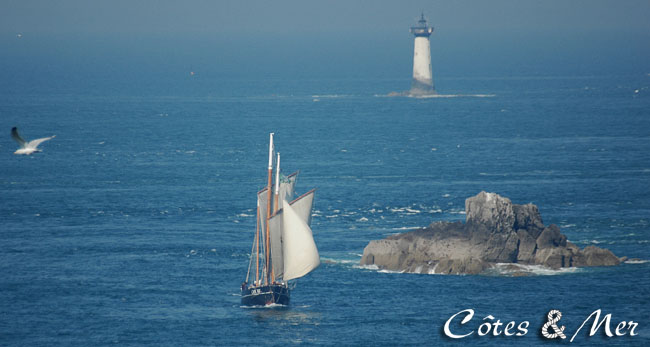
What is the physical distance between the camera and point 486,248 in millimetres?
99375

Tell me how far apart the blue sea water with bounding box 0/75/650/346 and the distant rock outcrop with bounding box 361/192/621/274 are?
195cm

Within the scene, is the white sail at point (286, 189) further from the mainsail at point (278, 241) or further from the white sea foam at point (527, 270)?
the white sea foam at point (527, 270)

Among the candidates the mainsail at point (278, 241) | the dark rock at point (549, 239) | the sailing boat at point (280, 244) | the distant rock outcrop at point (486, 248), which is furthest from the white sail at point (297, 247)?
the dark rock at point (549, 239)

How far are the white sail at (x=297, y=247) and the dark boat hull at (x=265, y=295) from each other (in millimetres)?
1060

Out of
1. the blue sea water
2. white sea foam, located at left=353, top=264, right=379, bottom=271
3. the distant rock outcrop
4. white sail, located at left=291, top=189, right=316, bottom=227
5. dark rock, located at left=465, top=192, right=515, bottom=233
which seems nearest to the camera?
the blue sea water

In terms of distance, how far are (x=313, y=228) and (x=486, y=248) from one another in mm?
22975

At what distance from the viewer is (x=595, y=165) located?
156000 mm

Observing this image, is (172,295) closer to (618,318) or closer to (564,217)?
(618,318)

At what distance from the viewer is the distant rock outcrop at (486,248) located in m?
99.2

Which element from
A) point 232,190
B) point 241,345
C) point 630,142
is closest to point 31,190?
point 232,190

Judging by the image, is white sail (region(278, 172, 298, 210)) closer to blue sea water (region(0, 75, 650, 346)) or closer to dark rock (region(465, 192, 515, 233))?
blue sea water (region(0, 75, 650, 346))

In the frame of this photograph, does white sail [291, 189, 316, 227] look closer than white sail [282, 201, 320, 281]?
No

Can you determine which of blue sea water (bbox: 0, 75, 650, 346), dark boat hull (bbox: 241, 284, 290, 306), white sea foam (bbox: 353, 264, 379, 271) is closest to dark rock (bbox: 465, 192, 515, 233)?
blue sea water (bbox: 0, 75, 650, 346)

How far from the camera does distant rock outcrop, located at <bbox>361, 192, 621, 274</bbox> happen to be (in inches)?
3907
